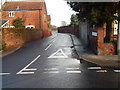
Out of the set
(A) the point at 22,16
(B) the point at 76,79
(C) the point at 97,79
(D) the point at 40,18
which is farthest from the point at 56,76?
(A) the point at 22,16

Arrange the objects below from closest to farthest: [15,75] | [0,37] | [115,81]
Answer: [115,81] < [15,75] < [0,37]

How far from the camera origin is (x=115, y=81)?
7449 millimetres

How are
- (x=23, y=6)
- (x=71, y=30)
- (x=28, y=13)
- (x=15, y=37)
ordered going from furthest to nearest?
1. (x=71, y=30)
2. (x=23, y=6)
3. (x=28, y=13)
4. (x=15, y=37)

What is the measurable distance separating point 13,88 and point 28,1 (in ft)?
138

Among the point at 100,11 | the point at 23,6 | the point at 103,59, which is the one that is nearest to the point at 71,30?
the point at 23,6

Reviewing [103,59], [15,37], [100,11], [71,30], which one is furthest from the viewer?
[71,30]

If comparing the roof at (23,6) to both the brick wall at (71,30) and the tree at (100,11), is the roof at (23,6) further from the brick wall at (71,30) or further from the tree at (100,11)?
the tree at (100,11)

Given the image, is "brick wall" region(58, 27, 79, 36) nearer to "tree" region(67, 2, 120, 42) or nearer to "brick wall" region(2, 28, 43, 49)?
"brick wall" region(2, 28, 43, 49)

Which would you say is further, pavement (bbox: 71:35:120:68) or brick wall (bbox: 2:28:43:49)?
brick wall (bbox: 2:28:43:49)

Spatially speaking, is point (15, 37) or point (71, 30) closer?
point (15, 37)

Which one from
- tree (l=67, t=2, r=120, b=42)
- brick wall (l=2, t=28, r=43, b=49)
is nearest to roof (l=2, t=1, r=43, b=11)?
brick wall (l=2, t=28, r=43, b=49)

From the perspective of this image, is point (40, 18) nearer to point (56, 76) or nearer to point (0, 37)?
point (0, 37)

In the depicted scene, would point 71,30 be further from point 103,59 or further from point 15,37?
point 103,59

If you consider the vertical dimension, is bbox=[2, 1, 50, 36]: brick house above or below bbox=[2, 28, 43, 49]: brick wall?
above
